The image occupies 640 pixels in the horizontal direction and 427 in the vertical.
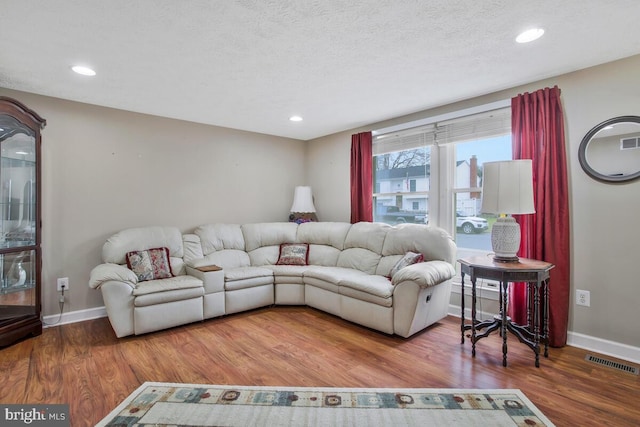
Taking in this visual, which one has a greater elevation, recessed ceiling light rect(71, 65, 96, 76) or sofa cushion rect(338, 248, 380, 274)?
recessed ceiling light rect(71, 65, 96, 76)

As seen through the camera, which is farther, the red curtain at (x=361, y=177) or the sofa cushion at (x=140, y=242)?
the red curtain at (x=361, y=177)

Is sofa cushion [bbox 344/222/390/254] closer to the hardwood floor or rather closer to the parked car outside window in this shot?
the parked car outside window

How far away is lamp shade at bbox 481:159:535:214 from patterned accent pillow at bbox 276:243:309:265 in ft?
8.19

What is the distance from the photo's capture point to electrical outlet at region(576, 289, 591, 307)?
106 inches

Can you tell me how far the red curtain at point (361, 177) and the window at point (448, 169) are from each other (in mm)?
163

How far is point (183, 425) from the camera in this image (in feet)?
5.84

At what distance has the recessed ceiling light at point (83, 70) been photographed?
2641 mm

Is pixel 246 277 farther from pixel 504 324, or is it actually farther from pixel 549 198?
pixel 549 198

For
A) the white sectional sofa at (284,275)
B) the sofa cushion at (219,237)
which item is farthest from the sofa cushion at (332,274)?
the sofa cushion at (219,237)

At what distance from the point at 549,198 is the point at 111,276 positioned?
4.04m

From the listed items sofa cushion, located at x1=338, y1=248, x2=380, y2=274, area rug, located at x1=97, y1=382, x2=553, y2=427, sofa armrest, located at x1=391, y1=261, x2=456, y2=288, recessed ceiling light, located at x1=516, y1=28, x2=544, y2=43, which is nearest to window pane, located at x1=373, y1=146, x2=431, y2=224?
sofa cushion, located at x1=338, y1=248, x2=380, y2=274

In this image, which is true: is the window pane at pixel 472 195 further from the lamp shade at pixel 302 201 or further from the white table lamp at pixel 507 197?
the lamp shade at pixel 302 201

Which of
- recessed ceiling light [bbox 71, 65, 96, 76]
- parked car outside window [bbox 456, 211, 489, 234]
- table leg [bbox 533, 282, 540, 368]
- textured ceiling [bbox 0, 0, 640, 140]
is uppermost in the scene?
recessed ceiling light [bbox 71, 65, 96, 76]

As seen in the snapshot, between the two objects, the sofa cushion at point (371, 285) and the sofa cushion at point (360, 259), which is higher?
the sofa cushion at point (360, 259)
